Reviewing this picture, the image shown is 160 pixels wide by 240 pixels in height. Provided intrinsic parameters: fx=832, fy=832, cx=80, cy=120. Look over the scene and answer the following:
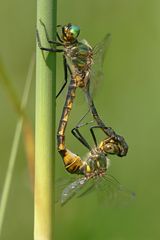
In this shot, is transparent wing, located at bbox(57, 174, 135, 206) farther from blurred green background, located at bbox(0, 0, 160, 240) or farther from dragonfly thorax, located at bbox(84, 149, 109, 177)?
blurred green background, located at bbox(0, 0, 160, 240)

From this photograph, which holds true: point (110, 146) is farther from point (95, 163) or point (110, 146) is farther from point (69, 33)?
point (69, 33)

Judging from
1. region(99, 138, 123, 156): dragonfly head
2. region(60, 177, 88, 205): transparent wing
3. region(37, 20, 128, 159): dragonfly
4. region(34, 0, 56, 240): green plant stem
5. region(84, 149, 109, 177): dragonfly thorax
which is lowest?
region(34, 0, 56, 240): green plant stem

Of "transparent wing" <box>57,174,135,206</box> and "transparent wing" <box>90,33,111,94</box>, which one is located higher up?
"transparent wing" <box>90,33,111,94</box>

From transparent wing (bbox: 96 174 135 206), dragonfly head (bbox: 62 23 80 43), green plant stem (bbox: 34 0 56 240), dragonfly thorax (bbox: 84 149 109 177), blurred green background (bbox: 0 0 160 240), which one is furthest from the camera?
blurred green background (bbox: 0 0 160 240)

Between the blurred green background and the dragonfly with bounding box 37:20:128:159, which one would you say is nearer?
the dragonfly with bounding box 37:20:128:159

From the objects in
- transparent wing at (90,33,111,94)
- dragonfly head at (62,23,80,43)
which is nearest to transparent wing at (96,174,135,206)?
transparent wing at (90,33,111,94)

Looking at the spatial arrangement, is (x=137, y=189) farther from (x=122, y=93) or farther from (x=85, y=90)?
(x=85, y=90)

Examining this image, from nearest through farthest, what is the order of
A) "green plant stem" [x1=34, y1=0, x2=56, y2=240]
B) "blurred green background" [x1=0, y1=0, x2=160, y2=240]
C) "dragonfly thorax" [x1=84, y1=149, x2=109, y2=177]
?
1. "green plant stem" [x1=34, y1=0, x2=56, y2=240]
2. "dragonfly thorax" [x1=84, y1=149, x2=109, y2=177]
3. "blurred green background" [x1=0, y1=0, x2=160, y2=240]

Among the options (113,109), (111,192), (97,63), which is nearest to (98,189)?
(111,192)
